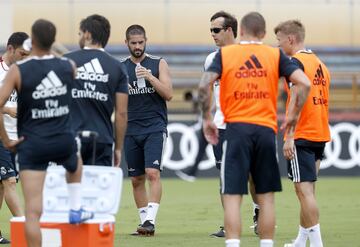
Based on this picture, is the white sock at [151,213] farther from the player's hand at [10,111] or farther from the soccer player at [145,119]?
the player's hand at [10,111]

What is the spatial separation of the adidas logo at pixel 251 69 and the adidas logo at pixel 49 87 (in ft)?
5.31

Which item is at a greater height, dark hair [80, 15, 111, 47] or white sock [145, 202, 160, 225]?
dark hair [80, 15, 111, 47]

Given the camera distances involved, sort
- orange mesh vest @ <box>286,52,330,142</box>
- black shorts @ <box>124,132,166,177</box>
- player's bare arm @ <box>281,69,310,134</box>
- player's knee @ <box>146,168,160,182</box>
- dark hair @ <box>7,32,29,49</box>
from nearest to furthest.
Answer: player's bare arm @ <box>281,69,310,134</box> → orange mesh vest @ <box>286,52,330,142</box> → dark hair @ <box>7,32,29,49</box> → player's knee @ <box>146,168,160,182</box> → black shorts @ <box>124,132,166,177</box>

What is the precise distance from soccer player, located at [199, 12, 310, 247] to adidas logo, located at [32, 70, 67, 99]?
129cm

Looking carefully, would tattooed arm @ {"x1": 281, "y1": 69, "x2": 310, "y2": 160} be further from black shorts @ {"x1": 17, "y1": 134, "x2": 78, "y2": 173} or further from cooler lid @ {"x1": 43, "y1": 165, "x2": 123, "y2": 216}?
black shorts @ {"x1": 17, "y1": 134, "x2": 78, "y2": 173}

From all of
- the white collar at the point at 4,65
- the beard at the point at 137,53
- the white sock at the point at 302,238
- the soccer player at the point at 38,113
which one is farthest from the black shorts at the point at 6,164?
the white sock at the point at 302,238

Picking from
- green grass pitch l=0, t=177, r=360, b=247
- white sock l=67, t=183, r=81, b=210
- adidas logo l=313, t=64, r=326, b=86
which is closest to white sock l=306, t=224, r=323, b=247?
green grass pitch l=0, t=177, r=360, b=247

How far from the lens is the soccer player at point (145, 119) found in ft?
44.2

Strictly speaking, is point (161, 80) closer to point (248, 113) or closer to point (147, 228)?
point (147, 228)

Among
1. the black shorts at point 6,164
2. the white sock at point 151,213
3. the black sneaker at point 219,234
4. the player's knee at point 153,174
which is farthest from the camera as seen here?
the player's knee at point 153,174

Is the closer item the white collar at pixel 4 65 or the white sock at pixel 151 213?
the white collar at pixel 4 65

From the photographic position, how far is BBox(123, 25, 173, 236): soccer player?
A: 13477 mm

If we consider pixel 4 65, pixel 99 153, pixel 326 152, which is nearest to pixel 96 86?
pixel 99 153

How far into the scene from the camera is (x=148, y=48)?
2889cm
